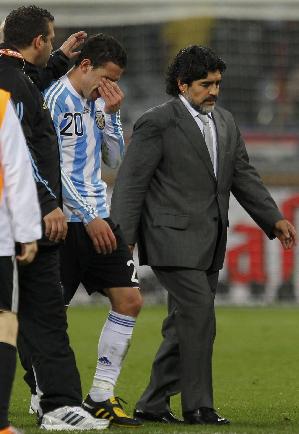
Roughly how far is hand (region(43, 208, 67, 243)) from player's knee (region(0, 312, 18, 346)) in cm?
62

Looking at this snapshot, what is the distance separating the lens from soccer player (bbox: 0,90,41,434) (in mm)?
6238

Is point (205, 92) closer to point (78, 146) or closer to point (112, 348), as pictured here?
point (78, 146)

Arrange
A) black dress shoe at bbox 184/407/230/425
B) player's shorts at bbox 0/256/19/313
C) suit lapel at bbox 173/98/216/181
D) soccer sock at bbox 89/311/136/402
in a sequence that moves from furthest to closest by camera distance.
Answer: suit lapel at bbox 173/98/216/181 < soccer sock at bbox 89/311/136/402 < black dress shoe at bbox 184/407/230/425 < player's shorts at bbox 0/256/19/313

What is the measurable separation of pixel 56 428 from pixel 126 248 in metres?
1.20

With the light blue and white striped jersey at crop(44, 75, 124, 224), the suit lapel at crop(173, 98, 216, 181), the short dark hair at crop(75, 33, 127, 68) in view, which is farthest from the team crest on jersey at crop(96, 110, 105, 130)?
the suit lapel at crop(173, 98, 216, 181)

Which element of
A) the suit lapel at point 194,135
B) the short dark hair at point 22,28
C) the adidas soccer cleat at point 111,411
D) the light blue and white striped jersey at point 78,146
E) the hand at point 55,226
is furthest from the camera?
the suit lapel at point 194,135

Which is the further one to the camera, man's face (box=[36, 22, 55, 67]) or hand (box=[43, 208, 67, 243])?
man's face (box=[36, 22, 55, 67])

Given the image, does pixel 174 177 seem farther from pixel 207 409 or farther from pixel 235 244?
pixel 235 244

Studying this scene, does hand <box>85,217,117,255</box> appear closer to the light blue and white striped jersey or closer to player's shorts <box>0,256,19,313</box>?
the light blue and white striped jersey

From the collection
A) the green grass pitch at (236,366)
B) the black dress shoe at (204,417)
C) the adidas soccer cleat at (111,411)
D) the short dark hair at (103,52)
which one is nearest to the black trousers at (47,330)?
the green grass pitch at (236,366)

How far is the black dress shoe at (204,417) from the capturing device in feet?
24.8

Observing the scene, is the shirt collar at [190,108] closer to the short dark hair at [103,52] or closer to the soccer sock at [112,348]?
the short dark hair at [103,52]

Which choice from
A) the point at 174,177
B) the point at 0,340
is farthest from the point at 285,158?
the point at 0,340

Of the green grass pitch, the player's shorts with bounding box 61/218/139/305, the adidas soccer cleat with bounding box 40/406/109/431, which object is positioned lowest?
the green grass pitch
